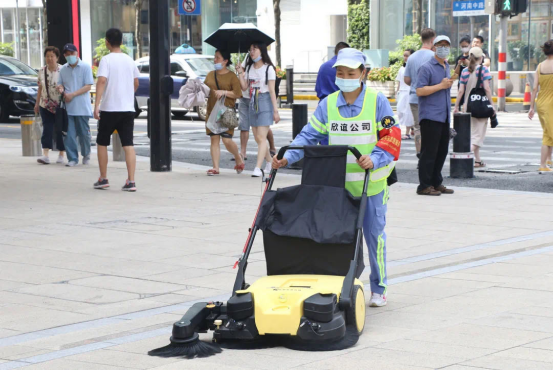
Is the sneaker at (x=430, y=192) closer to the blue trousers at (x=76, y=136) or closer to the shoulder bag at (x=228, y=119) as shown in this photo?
the shoulder bag at (x=228, y=119)

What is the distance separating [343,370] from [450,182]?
858 centimetres

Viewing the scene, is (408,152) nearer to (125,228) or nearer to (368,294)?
(125,228)

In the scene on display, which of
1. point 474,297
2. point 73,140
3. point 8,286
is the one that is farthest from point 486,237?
point 73,140

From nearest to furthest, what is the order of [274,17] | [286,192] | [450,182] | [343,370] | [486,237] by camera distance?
[343,370] → [286,192] → [486,237] → [450,182] → [274,17]

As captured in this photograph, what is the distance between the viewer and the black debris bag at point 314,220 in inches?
235

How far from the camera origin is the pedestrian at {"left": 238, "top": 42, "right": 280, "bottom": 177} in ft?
44.8

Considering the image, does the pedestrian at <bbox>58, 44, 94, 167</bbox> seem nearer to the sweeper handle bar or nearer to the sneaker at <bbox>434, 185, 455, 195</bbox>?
Result: the sneaker at <bbox>434, 185, 455, 195</bbox>

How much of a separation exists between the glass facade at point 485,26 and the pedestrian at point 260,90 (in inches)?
832

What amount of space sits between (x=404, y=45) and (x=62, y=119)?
22.2 meters

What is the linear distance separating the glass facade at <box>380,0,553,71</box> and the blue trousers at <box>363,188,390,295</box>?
28132mm

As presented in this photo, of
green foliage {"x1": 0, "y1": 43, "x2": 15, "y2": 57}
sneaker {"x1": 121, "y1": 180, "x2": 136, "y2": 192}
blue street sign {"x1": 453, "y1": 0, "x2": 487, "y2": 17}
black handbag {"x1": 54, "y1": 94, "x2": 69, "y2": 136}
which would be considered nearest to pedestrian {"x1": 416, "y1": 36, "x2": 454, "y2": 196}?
sneaker {"x1": 121, "y1": 180, "x2": 136, "y2": 192}

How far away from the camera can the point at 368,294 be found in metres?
6.87

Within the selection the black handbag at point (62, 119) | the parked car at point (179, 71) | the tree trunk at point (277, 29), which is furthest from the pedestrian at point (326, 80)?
the tree trunk at point (277, 29)

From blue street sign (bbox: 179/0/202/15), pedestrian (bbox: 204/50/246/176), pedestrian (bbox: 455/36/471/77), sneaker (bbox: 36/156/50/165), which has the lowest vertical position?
sneaker (bbox: 36/156/50/165)
